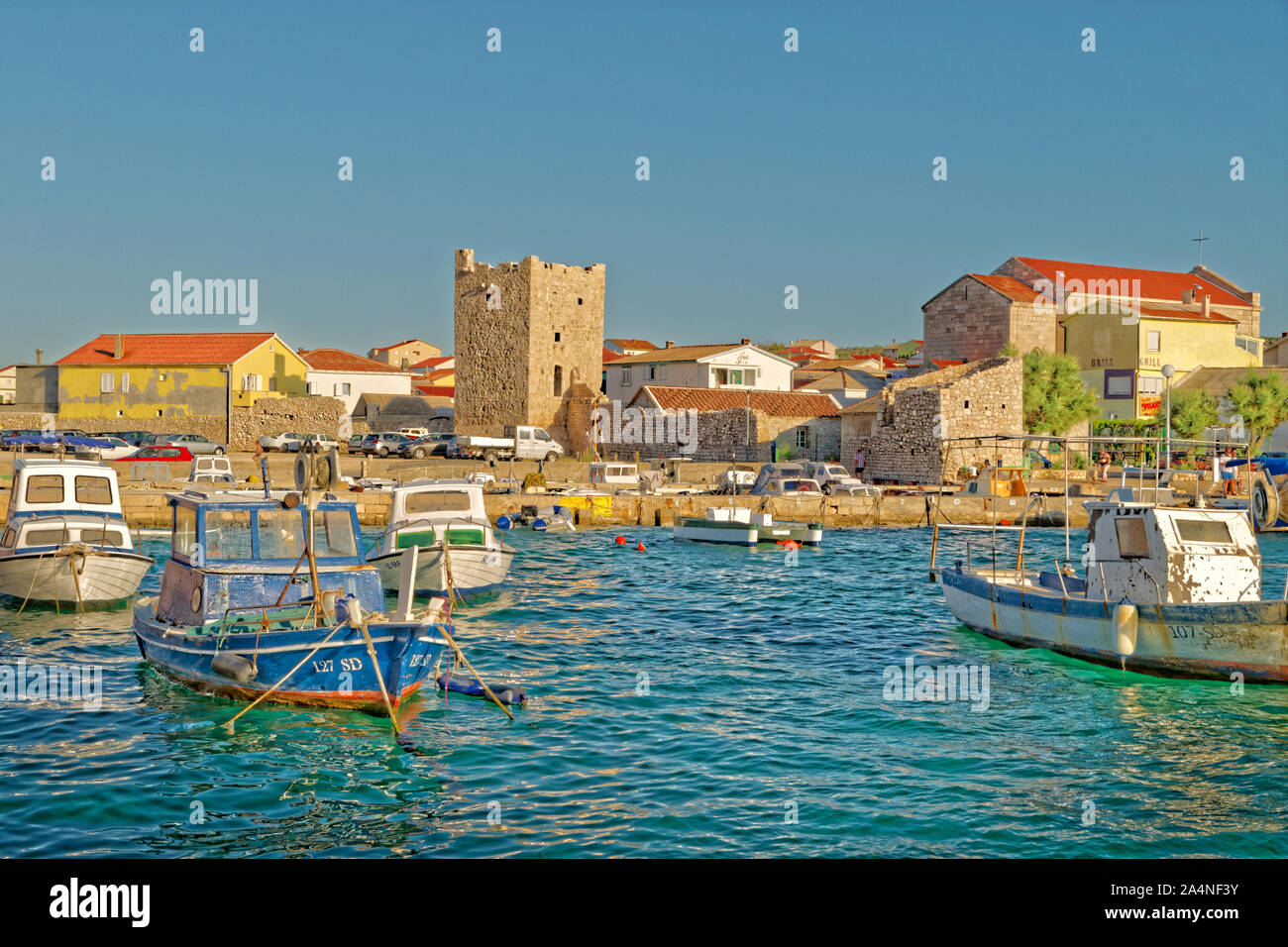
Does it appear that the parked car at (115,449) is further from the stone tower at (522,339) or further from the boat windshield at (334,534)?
the boat windshield at (334,534)

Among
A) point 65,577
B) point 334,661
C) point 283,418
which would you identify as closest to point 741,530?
point 65,577

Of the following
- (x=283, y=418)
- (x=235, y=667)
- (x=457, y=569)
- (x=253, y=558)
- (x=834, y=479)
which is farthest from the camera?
(x=283, y=418)

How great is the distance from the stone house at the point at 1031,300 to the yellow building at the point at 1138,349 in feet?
3.98

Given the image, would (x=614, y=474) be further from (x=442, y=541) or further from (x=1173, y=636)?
(x=1173, y=636)

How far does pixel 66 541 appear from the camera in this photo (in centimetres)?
2058

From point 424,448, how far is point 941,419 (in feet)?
78.9

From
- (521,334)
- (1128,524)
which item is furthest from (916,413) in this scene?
(1128,524)

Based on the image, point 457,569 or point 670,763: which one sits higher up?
point 457,569

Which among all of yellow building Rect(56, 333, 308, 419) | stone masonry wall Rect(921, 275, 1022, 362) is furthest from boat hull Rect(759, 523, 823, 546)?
yellow building Rect(56, 333, 308, 419)

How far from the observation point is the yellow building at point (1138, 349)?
6110 cm

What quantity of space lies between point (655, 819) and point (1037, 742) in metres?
5.12
